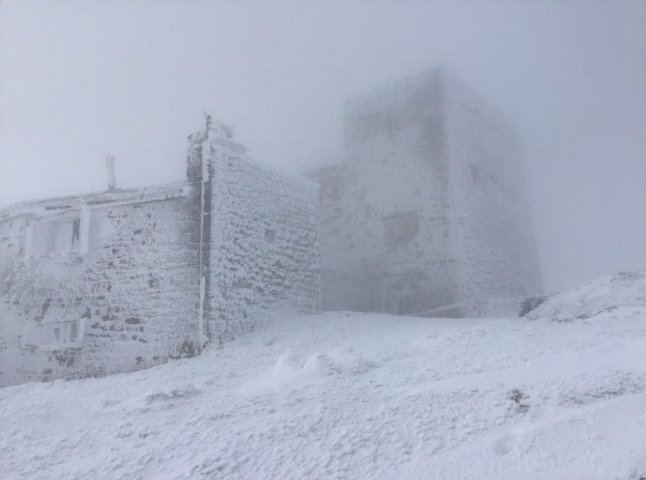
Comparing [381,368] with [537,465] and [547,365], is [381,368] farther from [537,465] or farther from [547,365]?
[537,465]

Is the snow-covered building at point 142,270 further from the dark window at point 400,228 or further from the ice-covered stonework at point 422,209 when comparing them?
the dark window at point 400,228

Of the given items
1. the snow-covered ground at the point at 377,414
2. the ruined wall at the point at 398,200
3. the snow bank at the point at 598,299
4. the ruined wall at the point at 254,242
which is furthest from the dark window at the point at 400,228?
the snow-covered ground at the point at 377,414

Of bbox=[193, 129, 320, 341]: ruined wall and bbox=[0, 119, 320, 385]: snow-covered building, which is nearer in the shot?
bbox=[0, 119, 320, 385]: snow-covered building

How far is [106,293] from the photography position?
34.2ft

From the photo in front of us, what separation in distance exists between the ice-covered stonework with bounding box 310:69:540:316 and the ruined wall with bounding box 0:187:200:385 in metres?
5.93

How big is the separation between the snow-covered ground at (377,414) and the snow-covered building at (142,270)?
1836mm

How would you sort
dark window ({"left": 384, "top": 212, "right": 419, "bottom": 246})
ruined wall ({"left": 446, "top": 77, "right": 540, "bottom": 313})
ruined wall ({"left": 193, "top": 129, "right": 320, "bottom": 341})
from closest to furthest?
1. ruined wall ({"left": 193, "top": 129, "right": 320, "bottom": 341})
2. ruined wall ({"left": 446, "top": 77, "right": 540, "bottom": 313})
3. dark window ({"left": 384, "top": 212, "right": 419, "bottom": 246})

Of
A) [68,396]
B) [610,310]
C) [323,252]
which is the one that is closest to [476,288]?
[323,252]

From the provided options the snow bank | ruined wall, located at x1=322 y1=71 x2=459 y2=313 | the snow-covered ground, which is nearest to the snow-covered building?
the snow-covered ground

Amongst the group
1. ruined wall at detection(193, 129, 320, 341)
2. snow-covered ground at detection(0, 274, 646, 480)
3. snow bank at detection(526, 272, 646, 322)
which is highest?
ruined wall at detection(193, 129, 320, 341)

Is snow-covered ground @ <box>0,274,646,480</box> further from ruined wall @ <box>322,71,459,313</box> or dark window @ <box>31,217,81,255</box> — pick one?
ruined wall @ <box>322,71,459,313</box>

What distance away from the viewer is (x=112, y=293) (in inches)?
409

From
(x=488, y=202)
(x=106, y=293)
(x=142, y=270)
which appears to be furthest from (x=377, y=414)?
(x=488, y=202)

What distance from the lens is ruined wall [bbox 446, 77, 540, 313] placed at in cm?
1614
